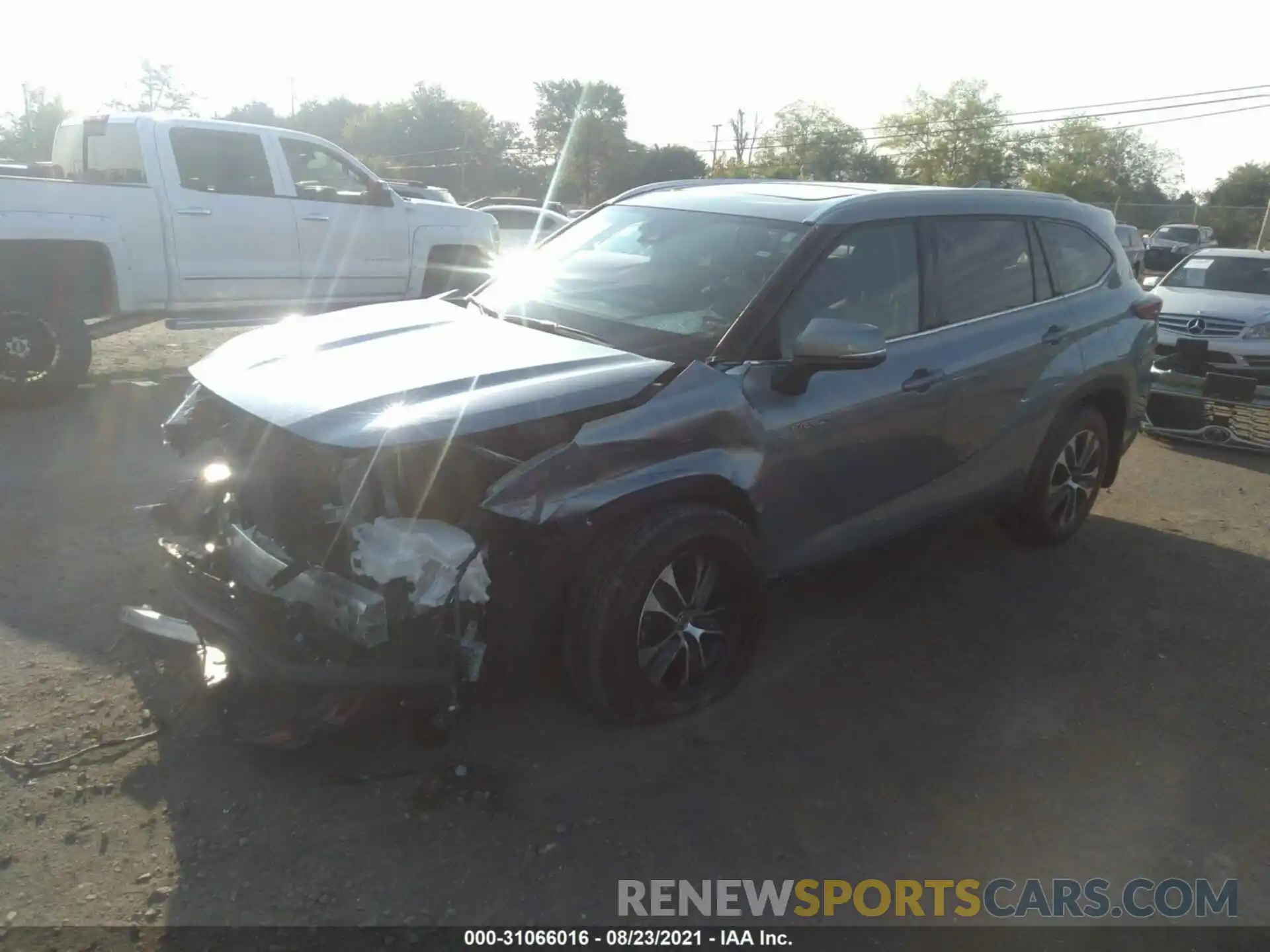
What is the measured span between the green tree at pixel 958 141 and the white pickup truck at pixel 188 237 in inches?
2408

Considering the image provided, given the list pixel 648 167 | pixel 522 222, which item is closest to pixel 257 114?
pixel 648 167

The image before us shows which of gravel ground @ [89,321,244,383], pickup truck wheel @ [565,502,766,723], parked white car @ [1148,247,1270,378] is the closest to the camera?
pickup truck wheel @ [565,502,766,723]

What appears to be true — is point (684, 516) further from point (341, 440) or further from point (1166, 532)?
point (1166, 532)

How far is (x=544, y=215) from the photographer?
725 inches

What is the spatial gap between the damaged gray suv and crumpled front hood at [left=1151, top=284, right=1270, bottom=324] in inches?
250

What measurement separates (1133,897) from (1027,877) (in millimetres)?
300

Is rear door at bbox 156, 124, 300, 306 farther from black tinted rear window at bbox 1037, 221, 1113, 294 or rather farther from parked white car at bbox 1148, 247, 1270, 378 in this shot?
parked white car at bbox 1148, 247, 1270, 378

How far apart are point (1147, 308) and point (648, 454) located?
3760mm

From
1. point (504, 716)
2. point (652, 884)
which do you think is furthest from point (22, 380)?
point (652, 884)

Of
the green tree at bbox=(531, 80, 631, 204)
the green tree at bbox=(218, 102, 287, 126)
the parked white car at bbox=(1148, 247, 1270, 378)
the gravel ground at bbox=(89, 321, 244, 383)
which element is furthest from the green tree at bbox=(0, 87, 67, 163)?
the parked white car at bbox=(1148, 247, 1270, 378)

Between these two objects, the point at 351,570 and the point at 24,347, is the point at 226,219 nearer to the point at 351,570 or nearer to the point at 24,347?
the point at 24,347

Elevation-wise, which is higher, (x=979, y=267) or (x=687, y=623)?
(x=979, y=267)

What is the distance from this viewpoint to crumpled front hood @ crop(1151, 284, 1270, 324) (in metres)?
10.0

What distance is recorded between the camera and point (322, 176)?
9.86 metres
